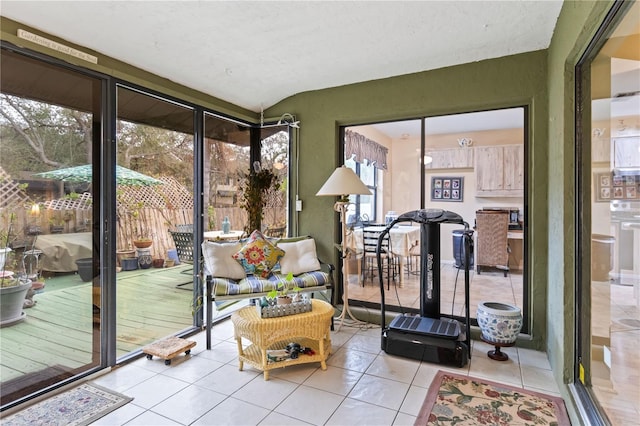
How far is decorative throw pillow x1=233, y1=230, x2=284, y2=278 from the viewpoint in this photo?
140 inches

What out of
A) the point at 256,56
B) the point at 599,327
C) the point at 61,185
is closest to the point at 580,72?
the point at 599,327

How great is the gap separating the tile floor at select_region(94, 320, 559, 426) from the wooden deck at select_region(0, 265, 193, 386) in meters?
0.28

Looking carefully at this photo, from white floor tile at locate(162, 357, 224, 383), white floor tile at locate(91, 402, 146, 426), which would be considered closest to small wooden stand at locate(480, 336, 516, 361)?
white floor tile at locate(162, 357, 224, 383)

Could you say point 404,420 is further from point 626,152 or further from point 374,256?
point 374,256

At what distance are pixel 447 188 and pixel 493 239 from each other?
681 millimetres

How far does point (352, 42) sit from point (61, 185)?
2474mm

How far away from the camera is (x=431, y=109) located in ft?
11.4

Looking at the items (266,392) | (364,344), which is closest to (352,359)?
(364,344)

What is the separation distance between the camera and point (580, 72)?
2146 mm

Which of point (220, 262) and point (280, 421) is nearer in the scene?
point (280, 421)

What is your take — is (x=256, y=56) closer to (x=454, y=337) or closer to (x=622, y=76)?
(x=622, y=76)

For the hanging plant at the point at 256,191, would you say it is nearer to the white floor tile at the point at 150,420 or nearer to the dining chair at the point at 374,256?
the dining chair at the point at 374,256

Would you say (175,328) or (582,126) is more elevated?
(582,126)

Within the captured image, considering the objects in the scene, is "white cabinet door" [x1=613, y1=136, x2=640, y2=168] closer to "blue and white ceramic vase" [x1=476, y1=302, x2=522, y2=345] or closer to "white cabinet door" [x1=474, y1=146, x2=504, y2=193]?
"blue and white ceramic vase" [x1=476, y1=302, x2=522, y2=345]
